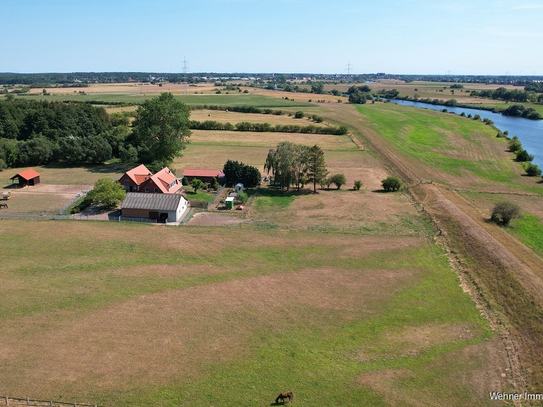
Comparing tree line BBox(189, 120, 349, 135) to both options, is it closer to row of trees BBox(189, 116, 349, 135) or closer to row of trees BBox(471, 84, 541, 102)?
row of trees BBox(189, 116, 349, 135)

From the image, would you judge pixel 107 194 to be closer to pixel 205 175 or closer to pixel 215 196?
pixel 215 196

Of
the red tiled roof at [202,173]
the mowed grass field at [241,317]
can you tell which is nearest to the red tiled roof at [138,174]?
the red tiled roof at [202,173]

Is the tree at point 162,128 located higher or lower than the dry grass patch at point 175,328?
higher

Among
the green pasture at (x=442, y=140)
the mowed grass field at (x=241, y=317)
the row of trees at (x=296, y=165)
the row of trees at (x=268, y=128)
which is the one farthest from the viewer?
the row of trees at (x=268, y=128)

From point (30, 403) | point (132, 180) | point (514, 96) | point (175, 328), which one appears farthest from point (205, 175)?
Answer: point (514, 96)

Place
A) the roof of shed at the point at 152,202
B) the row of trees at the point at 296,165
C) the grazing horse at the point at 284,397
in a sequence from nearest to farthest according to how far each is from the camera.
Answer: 1. the grazing horse at the point at 284,397
2. the roof of shed at the point at 152,202
3. the row of trees at the point at 296,165

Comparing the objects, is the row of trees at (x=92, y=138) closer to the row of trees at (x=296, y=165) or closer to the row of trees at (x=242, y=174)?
the row of trees at (x=242, y=174)
